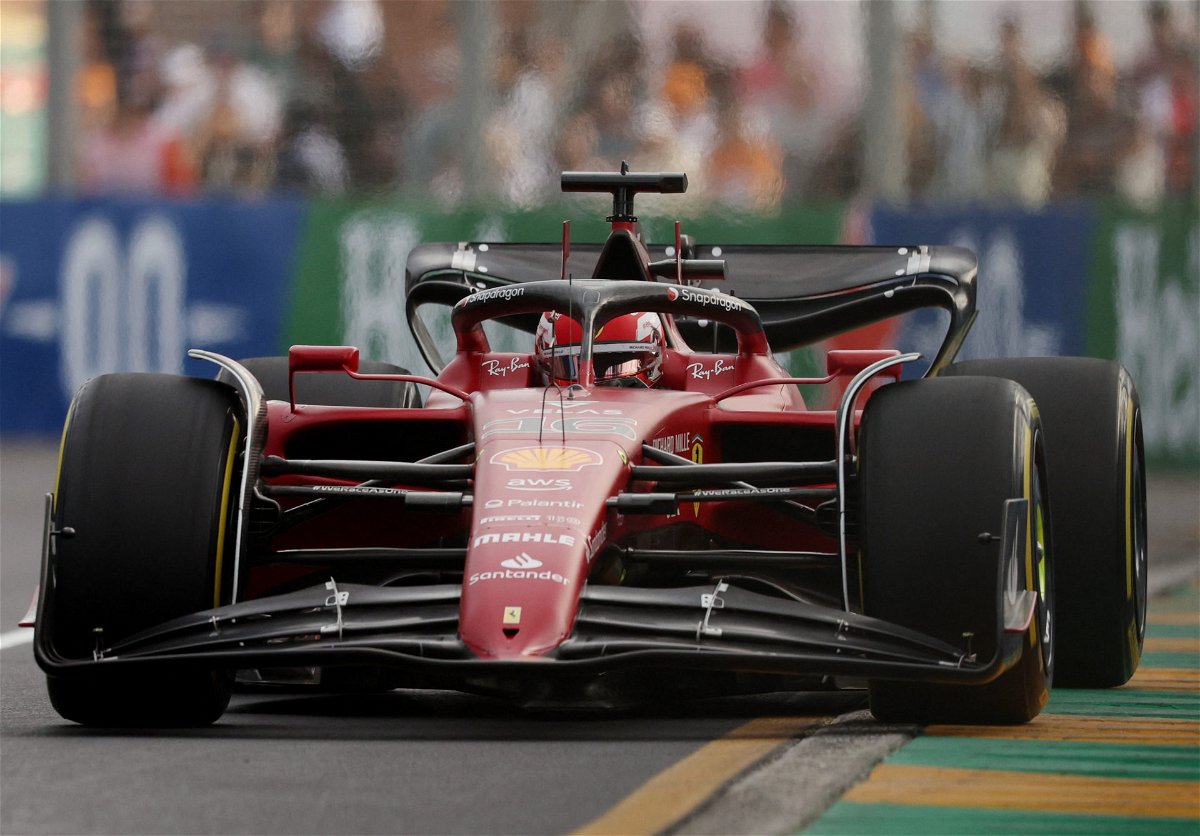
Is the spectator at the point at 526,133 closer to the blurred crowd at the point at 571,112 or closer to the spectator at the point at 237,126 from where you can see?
the blurred crowd at the point at 571,112

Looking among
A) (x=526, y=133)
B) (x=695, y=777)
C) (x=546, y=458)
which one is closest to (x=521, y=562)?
(x=546, y=458)

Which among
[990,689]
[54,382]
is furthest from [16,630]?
[54,382]

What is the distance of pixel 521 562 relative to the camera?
5227mm

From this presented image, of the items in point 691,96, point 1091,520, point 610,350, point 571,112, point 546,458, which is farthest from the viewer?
point 571,112

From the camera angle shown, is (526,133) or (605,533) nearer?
(605,533)

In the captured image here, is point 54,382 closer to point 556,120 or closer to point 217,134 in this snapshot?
point 217,134

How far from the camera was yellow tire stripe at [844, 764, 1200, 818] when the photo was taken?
14.6 ft

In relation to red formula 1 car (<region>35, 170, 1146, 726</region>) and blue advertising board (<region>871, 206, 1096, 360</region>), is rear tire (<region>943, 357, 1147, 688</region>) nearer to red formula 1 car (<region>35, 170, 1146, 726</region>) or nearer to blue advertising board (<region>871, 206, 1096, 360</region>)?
red formula 1 car (<region>35, 170, 1146, 726</region>)

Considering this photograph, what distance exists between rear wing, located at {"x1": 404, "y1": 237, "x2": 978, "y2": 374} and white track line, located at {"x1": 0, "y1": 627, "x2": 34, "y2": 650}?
63.8 inches

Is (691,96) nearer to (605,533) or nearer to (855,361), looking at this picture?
(855,361)

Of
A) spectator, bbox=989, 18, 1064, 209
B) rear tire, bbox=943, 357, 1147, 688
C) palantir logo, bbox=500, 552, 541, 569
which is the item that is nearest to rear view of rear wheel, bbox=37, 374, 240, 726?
palantir logo, bbox=500, 552, 541, 569

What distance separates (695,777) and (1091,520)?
2.22 metres

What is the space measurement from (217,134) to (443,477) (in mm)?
10701

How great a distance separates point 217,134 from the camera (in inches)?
633
